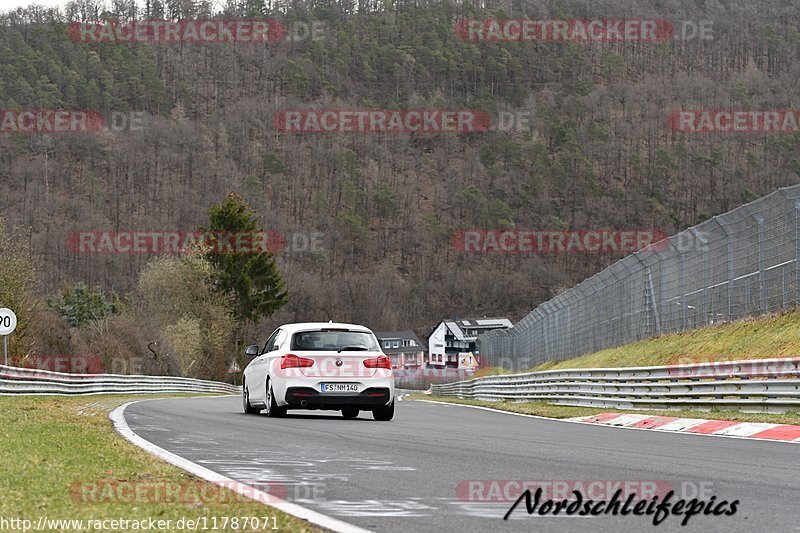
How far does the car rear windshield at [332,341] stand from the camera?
17.4 meters

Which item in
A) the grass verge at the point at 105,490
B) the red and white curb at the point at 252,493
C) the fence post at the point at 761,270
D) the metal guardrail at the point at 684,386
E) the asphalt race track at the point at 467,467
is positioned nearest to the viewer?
the grass verge at the point at 105,490

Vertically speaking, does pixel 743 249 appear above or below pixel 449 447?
above

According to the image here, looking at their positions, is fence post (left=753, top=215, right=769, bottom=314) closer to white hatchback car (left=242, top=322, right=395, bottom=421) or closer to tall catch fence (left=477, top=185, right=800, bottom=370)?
tall catch fence (left=477, top=185, right=800, bottom=370)

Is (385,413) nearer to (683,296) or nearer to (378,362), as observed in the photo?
(378,362)

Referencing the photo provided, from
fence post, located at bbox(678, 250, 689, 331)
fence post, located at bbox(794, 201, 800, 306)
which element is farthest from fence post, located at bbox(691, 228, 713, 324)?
fence post, located at bbox(794, 201, 800, 306)

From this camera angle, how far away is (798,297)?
21281mm

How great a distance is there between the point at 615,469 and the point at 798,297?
44.5 feet

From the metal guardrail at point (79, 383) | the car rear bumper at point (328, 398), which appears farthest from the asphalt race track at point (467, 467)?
the metal guardrail at point (79, 383)

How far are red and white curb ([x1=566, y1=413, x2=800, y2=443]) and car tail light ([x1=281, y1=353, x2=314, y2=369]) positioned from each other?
4970 mm

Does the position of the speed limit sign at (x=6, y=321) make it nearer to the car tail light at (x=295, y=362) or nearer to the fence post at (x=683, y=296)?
the car tail light at (x=295, y=362)

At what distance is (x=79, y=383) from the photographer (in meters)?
35.4

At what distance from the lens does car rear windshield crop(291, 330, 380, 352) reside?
1736 centimetres

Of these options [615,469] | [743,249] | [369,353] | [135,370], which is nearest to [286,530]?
[615,469]

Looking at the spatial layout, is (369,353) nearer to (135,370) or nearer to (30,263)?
(30,263)
